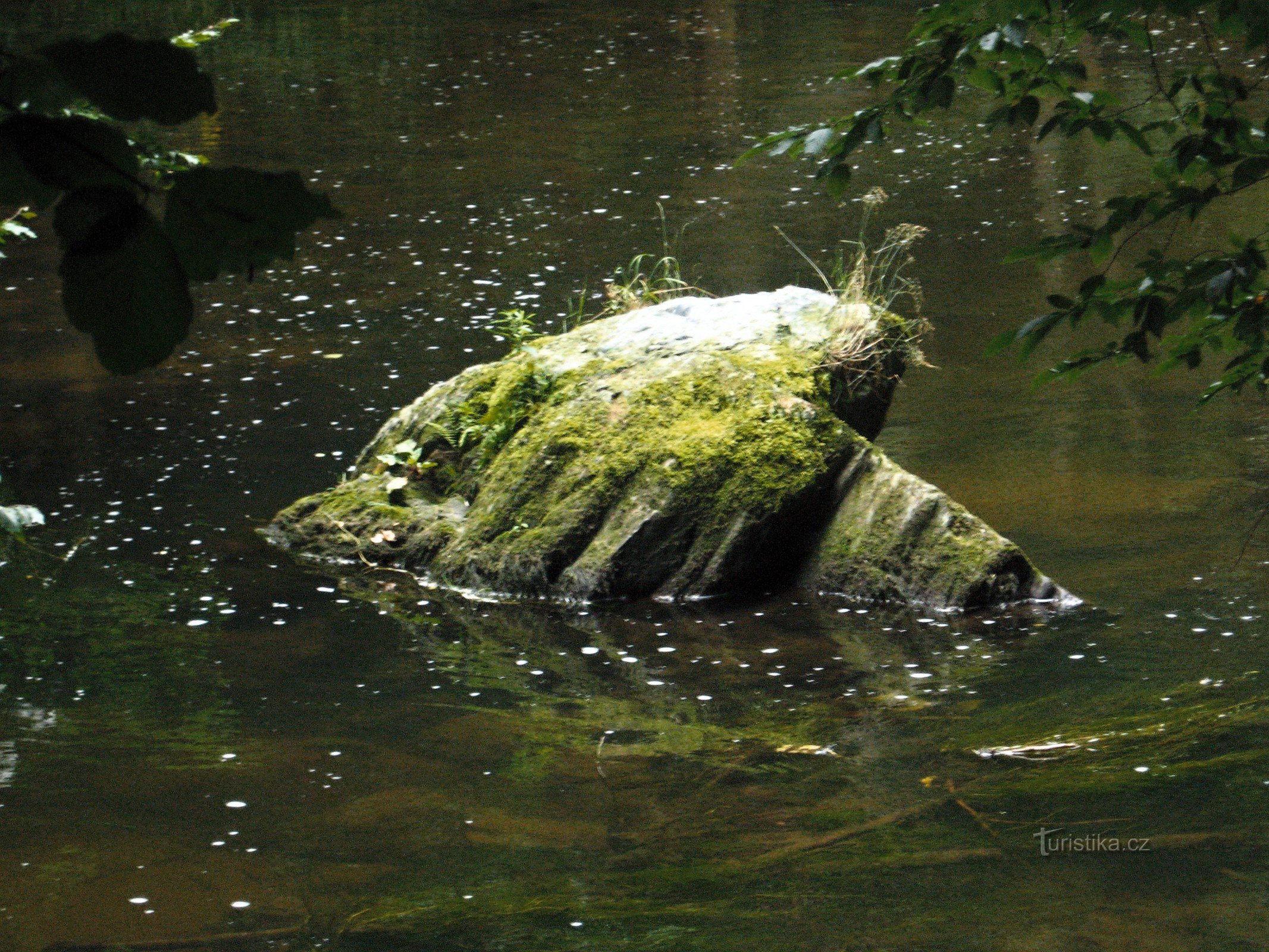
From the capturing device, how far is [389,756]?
443 cm

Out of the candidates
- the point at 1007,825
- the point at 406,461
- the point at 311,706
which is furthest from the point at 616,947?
the point at 406,461

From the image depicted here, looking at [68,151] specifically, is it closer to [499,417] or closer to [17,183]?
[17,183]

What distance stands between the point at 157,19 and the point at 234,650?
16221 mm

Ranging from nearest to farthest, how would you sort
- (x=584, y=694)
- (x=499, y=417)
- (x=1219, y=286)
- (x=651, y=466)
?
(x=1219, y=286), (x=584, y=694), (x=651, y=466), (x=499, y=417)

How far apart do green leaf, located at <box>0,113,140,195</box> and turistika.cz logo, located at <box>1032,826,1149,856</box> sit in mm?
3089

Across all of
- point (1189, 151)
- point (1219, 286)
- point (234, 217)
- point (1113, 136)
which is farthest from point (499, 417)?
point (234, 217)

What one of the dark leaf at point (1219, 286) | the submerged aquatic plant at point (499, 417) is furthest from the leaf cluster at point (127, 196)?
the submerged aquatic plant at point (499, 417)

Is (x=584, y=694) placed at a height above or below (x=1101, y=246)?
below

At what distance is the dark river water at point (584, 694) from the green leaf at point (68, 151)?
7cm

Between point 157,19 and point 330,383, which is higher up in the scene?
point 157,19

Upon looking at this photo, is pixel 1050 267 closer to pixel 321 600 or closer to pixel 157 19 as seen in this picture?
pixel 321 600

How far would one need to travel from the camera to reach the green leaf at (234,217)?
1.04 m

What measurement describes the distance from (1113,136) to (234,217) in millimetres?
2551

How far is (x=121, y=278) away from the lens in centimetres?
103
